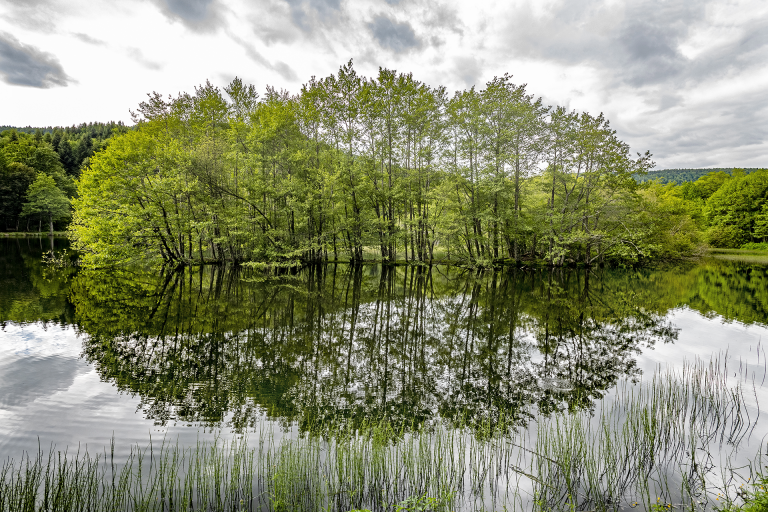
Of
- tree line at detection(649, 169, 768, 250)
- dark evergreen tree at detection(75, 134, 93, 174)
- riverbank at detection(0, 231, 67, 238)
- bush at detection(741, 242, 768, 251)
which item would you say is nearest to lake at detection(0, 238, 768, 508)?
riverbank at detection(0, 231, 67, 238)

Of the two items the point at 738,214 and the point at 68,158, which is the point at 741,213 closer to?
the point at 738,214

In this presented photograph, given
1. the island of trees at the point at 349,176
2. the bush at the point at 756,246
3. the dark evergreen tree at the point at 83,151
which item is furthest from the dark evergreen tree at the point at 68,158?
the bush at the point at 756,246

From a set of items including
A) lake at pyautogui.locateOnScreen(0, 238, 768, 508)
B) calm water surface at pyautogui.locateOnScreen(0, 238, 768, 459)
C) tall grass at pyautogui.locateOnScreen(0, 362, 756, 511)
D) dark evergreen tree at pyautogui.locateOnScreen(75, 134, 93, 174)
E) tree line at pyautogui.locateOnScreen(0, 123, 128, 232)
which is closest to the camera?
tall grass at pyautogui.locateOnScreen(0, 362, 756, 511)

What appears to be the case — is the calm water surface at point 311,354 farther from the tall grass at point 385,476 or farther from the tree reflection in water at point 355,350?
the tall grass at point 385,476

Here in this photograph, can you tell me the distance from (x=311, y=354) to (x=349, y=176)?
25848 mm

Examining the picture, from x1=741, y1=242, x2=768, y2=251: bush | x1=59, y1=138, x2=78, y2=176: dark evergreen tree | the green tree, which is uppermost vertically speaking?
x1=59, y1=138, x2=78, y2=176: dark evergreen tree

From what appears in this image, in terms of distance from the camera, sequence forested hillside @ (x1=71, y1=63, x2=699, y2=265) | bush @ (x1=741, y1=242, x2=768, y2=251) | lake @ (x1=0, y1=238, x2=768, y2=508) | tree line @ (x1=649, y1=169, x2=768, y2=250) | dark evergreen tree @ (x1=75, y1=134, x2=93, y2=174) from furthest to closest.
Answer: dark evergreen tree @ (x1=75, y1=134, x2=93, y2=174) < tree line @ (x1=649, y1=169, x2=768, y2=250) < bush @ (x1=741, y1=242, x2=768, y2=251) < forested hillside @ (x1=71, y1=63, x2=699, y2=265) < lake @ (x1=0, y1=238, x2=768, y2=508)

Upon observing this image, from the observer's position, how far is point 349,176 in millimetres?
33188

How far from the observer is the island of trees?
2844cm

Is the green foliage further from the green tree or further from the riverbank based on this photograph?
the riverbank

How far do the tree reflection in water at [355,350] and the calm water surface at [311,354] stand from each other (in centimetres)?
5

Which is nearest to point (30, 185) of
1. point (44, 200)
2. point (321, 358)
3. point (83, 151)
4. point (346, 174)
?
point (44, 200)

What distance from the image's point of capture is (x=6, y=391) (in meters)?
6.96

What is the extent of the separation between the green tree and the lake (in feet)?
188
